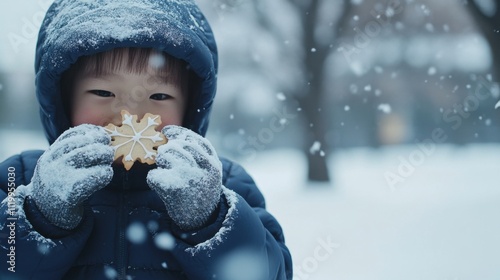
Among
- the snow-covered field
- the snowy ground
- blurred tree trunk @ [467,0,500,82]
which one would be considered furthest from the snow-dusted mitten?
blurred tree trunk @ [467,0,500,82]

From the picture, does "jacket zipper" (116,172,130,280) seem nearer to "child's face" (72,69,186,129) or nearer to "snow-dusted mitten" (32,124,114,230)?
"snow-dusted mitten" (32,124,114,230)

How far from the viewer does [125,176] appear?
1618mm

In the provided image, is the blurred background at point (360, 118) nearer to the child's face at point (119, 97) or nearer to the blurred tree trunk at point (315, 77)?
the blurred tree trunk at point (315, 77)

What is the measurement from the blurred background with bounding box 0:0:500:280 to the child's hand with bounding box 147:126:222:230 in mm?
1262

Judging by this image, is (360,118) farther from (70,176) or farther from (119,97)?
(70,176)

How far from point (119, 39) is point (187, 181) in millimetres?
488

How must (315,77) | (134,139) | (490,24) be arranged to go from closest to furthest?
(134,139), (490,24), (315,77)

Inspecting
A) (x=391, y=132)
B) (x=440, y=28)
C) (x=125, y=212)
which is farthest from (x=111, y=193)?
(x=391, y=132)

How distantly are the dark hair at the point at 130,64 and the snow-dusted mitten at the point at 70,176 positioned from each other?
0.89ft

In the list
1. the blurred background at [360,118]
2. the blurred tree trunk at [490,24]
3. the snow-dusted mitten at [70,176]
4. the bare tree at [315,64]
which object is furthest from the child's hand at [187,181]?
the bare tree at [315,64]

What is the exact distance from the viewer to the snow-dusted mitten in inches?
53.2

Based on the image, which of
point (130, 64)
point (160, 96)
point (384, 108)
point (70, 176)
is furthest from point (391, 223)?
point (384, 108)

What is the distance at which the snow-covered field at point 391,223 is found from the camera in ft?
12.6

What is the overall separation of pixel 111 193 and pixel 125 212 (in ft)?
0.26
